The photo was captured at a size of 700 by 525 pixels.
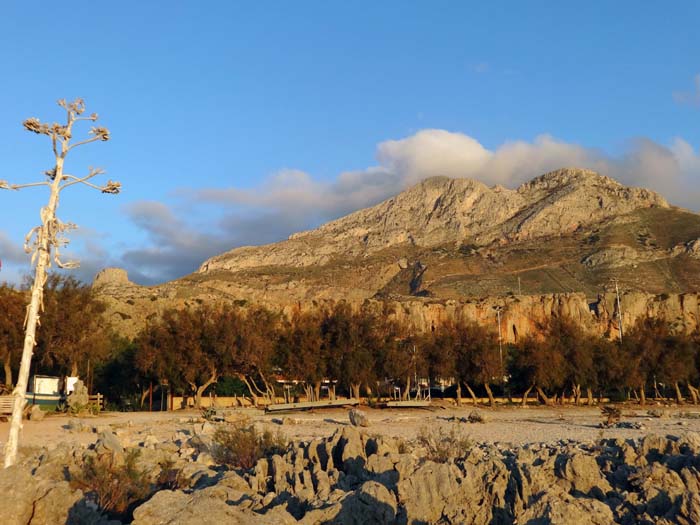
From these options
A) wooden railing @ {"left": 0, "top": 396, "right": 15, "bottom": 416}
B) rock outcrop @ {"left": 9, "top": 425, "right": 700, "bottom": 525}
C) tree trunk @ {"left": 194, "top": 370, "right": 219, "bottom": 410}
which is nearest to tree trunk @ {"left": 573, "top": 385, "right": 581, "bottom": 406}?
tree trunk @ {"left": 194, "top": 370, "right": 219, "bottom": 410}

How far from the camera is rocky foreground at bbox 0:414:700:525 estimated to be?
31.2ft

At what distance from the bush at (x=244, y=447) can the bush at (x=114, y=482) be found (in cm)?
299

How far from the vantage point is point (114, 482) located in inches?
523

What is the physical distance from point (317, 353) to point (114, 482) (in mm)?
36932

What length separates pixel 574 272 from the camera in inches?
4567

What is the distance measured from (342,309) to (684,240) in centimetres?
9151

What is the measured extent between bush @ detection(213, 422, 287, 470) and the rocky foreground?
1918mm

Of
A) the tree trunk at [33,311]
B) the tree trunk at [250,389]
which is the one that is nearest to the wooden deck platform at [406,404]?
the tree trunk at [250,389]

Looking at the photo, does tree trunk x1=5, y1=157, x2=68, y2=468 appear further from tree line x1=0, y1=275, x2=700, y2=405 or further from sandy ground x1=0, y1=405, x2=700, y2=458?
tree line x1=0, y1=275, x2=700, y2=405

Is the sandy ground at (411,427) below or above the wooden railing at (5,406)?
below

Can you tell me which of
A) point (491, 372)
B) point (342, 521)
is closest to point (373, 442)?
point (342, 521)

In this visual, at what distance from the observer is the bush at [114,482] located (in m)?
12.3

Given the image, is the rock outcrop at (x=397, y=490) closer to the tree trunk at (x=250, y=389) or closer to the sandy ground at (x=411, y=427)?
the sandy ground at (x=411, y=427)

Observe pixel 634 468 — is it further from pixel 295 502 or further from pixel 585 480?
pixel 295 502
